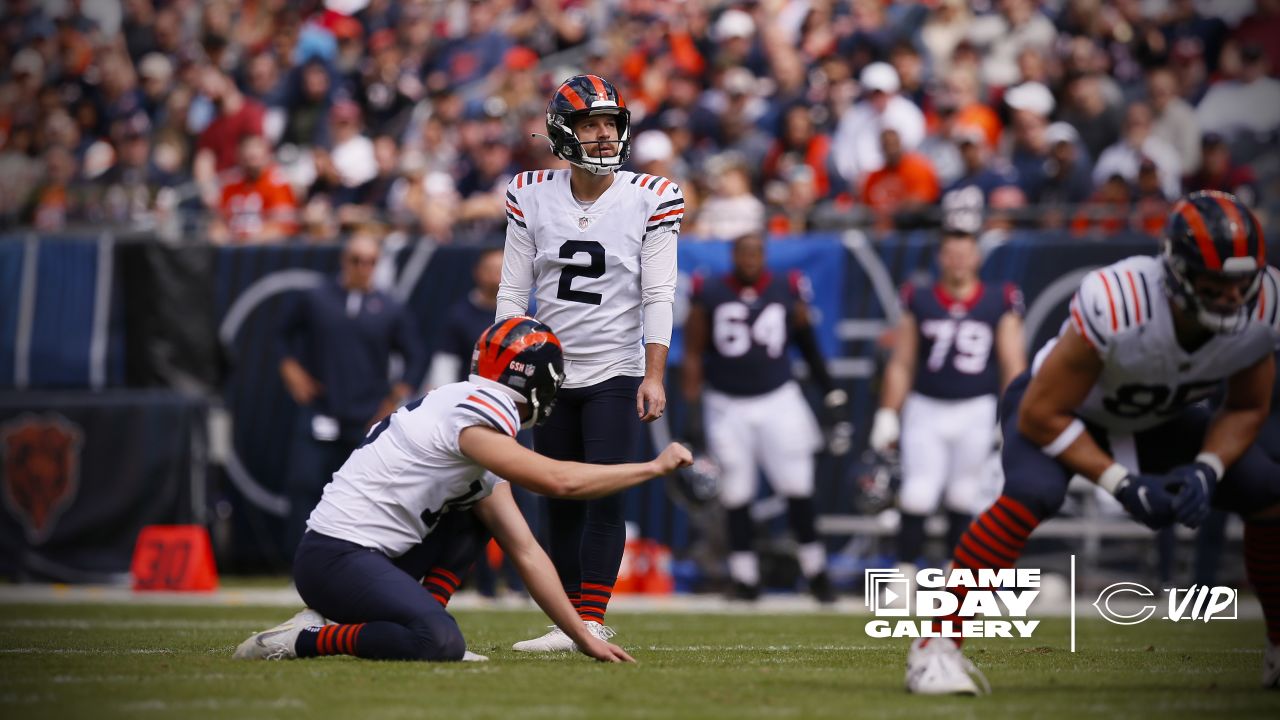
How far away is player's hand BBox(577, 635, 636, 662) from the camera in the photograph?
576cm

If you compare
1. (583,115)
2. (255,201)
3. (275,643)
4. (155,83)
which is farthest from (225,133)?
(275,643)

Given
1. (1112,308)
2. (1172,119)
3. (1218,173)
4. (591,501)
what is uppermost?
(1172,119)

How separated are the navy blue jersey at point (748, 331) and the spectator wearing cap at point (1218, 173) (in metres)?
3.21

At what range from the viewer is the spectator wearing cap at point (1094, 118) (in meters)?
13.2

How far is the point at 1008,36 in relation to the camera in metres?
14.4

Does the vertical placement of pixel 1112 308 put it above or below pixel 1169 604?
above

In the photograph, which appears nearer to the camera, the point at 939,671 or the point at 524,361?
the point at 939,671

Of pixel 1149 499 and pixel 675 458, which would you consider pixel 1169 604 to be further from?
pixel 675 458

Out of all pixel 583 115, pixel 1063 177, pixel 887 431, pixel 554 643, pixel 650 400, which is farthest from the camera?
pixel 1063 177

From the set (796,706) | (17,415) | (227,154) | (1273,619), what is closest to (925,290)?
(1273,619)

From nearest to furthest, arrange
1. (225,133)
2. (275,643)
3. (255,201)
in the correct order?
(275,643)
(255,201)
(225,133)

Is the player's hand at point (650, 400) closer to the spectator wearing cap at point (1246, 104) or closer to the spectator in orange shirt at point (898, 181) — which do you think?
the spectator in orange shirt at point (898, 181)

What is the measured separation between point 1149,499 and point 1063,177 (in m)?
7.63

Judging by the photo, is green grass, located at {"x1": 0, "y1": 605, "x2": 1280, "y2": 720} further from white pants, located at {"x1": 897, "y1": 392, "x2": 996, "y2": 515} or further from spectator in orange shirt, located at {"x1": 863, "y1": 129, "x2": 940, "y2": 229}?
spectator in orange shirt, located at {"x1": 863, "y1": 129, "x2": 940, "y2": 229}
